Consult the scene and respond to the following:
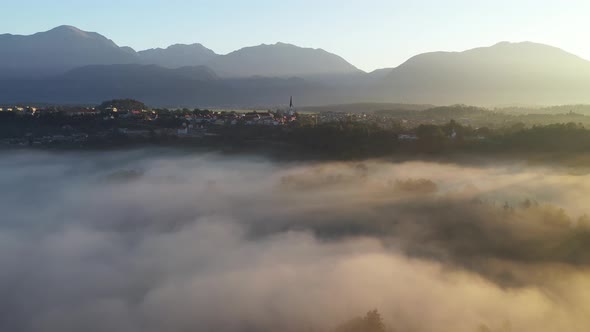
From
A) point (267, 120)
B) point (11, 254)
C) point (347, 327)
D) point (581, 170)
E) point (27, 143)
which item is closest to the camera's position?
point (347, 327)

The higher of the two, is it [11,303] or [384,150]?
[384,150]

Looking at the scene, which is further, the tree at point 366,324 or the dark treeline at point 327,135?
the dark treeline at point 327,135

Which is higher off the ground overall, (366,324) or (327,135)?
(327,135)

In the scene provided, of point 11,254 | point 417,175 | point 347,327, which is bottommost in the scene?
A: point 11,254

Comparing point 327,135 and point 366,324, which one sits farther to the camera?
point 327,135

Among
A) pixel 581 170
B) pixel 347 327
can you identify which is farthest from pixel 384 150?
pixel 347 327

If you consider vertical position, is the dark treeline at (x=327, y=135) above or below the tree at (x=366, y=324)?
above

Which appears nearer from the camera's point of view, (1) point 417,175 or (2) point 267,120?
(1) point 417,175

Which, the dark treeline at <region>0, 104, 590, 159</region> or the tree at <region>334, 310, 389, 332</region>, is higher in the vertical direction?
the dark treeline at <region>0, 104, 590, 159</region>

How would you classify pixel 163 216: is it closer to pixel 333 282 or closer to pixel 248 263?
pixel 248 263

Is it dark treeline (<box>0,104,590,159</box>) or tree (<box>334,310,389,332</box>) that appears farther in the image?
dark treeline (<box>0,104,590,159</box>)

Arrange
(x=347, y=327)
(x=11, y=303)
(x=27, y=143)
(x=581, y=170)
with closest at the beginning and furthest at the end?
(x=347, y=327)
(x=11, y=303)
(x=581, y=170)
(x=27, y=143)
